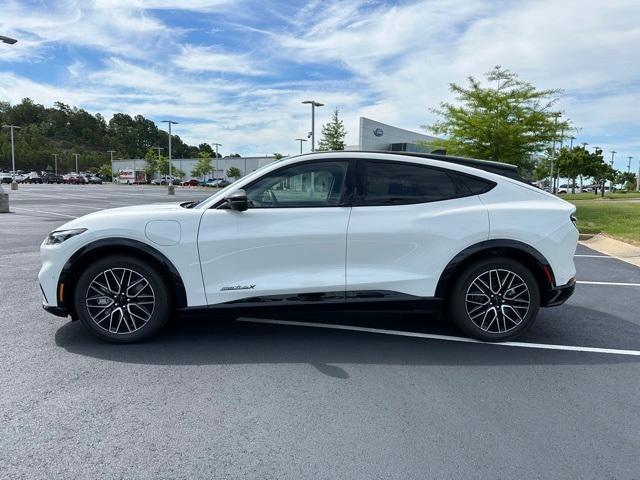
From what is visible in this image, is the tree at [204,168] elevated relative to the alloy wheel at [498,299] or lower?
elevated

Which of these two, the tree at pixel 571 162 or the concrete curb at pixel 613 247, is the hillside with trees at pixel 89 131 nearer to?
the tree at pixel 571 162

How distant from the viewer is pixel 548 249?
4328 millimetres

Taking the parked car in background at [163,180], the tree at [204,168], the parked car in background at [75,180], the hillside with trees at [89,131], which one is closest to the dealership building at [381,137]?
the tree at [204,168]

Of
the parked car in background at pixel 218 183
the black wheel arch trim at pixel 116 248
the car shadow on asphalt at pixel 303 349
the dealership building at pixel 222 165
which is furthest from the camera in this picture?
the dealership building at pixel 222 165

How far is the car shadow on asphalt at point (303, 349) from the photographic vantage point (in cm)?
397

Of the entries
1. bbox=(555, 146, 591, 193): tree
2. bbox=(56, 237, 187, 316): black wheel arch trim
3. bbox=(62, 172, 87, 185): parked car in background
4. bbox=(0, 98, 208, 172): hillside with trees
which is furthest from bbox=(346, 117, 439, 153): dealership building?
bbox=(0, 98, 208, 172): hillside with trees

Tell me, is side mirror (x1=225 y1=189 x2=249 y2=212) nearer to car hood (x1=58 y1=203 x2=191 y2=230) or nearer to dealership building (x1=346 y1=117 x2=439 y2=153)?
car hood (x1=58 y1=203 x2=191 y2=230)

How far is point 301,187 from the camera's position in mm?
4336

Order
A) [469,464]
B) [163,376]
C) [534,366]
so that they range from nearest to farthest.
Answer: [469,464] < [163,376] < [534,366]

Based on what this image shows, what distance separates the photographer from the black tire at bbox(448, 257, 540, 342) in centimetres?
434

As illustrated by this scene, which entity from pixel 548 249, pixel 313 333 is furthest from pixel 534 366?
pixel 313 333

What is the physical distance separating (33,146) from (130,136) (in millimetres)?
52746

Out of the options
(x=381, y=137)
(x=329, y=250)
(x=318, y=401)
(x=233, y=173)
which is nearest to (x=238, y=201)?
(x=329, y=250)

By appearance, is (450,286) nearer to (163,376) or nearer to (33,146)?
(163,376)
